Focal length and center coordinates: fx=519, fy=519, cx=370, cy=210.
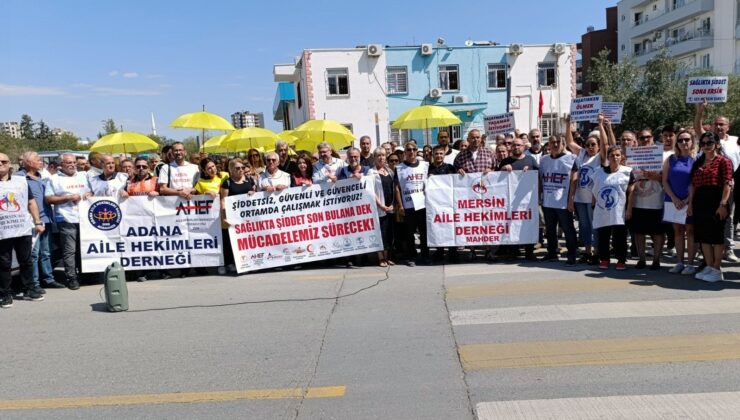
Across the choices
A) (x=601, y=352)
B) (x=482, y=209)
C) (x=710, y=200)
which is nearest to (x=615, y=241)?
(x=710, y=200)

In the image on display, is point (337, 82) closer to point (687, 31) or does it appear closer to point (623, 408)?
point (623, 408)

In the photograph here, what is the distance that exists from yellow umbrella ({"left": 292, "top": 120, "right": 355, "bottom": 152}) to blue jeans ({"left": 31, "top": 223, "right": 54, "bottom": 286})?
6.21 m

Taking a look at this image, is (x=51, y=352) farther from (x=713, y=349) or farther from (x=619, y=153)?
(x=619, y=153)

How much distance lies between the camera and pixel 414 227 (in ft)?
28.7

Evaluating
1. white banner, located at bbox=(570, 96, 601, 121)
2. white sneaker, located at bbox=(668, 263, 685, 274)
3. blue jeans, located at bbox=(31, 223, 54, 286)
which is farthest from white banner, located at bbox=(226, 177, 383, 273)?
white sneaker, located at bbox=(668, 263, 685, 274)

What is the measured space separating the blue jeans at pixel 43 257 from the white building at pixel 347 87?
25128mm

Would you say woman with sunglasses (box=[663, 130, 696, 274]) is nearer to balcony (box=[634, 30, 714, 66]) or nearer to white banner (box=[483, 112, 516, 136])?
white banner (box=[483, 112, 516, 136])

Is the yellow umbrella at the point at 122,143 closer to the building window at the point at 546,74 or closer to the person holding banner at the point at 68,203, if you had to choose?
the person holding banner at the point at 68,203

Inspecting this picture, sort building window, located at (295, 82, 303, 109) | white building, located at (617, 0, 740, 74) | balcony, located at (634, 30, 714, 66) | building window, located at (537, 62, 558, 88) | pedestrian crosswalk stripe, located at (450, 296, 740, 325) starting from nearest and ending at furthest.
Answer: pedestrian crosswalk stripe, located at (450, 296, 740, 325)
building window, located at (537, 62, 558, 88)
building window, located at (295, 82, 303, 109)
white building, located at (617, 0, 740, 74)
balcony, located at (634, 30, 714, 66)

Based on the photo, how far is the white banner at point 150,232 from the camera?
7953mm

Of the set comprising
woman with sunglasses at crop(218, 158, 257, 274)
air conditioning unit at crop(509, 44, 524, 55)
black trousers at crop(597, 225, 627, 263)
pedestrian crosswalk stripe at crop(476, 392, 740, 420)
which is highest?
air conditioning unit at crop(509, 44, 524, 55)

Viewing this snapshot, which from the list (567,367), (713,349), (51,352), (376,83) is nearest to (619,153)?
(713,349)

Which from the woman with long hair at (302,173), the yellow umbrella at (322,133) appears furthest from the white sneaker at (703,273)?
the yellow umbrella at (322,133)

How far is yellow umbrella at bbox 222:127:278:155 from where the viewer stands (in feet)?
43.8
